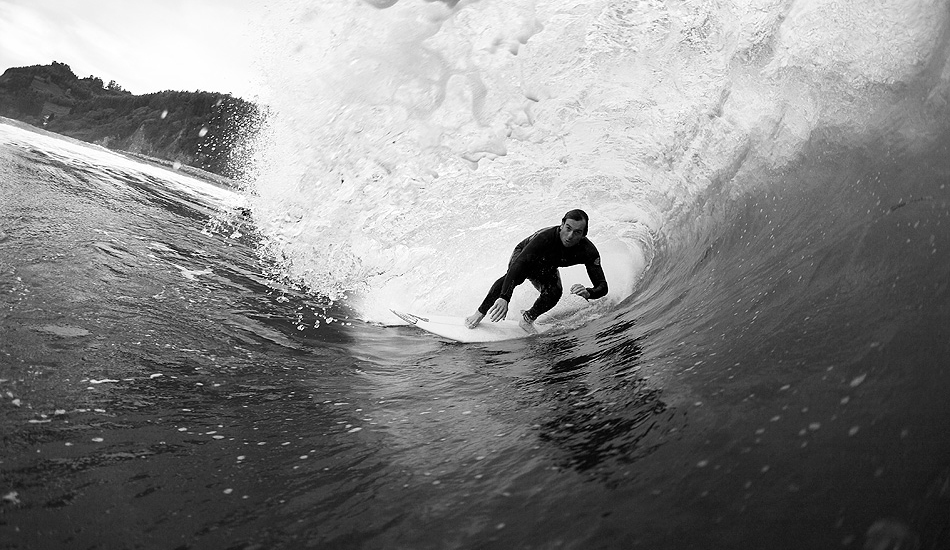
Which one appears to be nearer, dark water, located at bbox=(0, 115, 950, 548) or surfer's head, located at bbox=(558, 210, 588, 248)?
dark water, located at bbox=(0, 115, 950, 548)

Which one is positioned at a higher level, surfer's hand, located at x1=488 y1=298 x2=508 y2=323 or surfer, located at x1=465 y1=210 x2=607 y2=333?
surfer, located at x1=465 y1=210 x2=607 y2=333

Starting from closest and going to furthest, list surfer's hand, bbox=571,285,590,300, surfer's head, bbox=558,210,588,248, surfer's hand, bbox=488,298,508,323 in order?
surfer's head, bbox=558,210,588,248 → surfer's hand, bbox=571,285,590,300 → surfer's hand, bbox=488,298,508,323

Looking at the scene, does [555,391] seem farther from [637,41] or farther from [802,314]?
[637,41]

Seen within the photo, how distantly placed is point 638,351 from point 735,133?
13.4 feet

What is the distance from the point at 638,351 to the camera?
4.05 meters

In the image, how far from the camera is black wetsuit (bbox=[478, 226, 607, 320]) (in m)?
5.57

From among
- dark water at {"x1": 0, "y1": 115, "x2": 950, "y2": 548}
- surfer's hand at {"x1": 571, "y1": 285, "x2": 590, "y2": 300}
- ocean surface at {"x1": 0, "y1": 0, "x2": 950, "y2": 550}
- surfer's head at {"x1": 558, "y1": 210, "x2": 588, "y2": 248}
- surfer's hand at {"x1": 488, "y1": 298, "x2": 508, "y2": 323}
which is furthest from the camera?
surfer's hand at {"x1": 488, "y1": 298, "x2": 508, "y2": 323}

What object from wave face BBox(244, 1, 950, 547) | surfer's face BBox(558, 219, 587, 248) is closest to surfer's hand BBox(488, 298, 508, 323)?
wave face BBox(244, 1, 950, 547)

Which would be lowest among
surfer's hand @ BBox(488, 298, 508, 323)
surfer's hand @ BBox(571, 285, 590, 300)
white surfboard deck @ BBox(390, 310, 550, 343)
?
white surfboard deck @ BBox(390, 310, 550, 343)

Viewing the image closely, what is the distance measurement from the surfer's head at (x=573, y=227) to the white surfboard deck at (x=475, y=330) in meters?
1.00

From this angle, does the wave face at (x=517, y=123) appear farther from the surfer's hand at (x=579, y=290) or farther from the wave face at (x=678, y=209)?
the surfer's hand at (x=579, y=290)

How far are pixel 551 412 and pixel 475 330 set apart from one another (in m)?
2.79

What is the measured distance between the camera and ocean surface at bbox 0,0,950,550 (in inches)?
79.3

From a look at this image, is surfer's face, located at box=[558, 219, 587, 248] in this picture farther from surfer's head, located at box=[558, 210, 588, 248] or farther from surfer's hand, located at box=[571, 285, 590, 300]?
surfer's hand, located at box=[571, 285, 590, 300]
